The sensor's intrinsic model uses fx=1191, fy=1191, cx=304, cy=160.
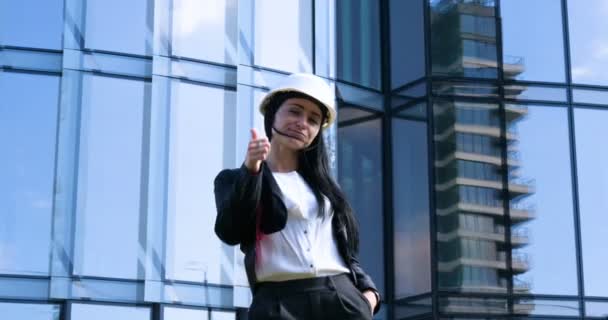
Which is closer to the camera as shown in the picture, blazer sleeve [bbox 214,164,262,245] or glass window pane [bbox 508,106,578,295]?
blazer sleeve [bbox 214,164,262,245]

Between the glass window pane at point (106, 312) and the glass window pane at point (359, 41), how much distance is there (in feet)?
13.5

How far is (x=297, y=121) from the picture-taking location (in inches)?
136

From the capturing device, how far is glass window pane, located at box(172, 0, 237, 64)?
1366cm

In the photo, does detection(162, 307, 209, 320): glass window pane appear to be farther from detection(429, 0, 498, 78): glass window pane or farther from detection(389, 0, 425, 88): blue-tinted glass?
detection(429, 0, 498, 78): glass window pane

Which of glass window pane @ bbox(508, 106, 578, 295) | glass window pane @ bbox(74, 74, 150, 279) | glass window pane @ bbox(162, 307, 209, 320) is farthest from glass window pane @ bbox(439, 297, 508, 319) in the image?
glass window pane @ bbox(74, 74, 150, 279)

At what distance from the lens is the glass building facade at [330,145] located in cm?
1280

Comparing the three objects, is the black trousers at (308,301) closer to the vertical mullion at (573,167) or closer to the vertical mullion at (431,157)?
the vertical mullion at (431,157)

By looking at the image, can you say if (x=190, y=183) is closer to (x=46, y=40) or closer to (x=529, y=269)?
(x=46, y=40)

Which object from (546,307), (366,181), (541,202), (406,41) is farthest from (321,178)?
(406,41)

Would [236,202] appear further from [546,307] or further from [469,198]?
[546,307]

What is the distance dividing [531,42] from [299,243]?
12.0 metres

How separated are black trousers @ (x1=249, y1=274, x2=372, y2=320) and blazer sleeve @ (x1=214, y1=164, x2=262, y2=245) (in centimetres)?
18

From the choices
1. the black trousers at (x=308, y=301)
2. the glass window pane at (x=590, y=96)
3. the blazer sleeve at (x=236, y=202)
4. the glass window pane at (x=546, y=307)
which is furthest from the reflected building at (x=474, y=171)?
the blazer sleeve at (x=236, y=202)

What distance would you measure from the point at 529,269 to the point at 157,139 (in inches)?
186
